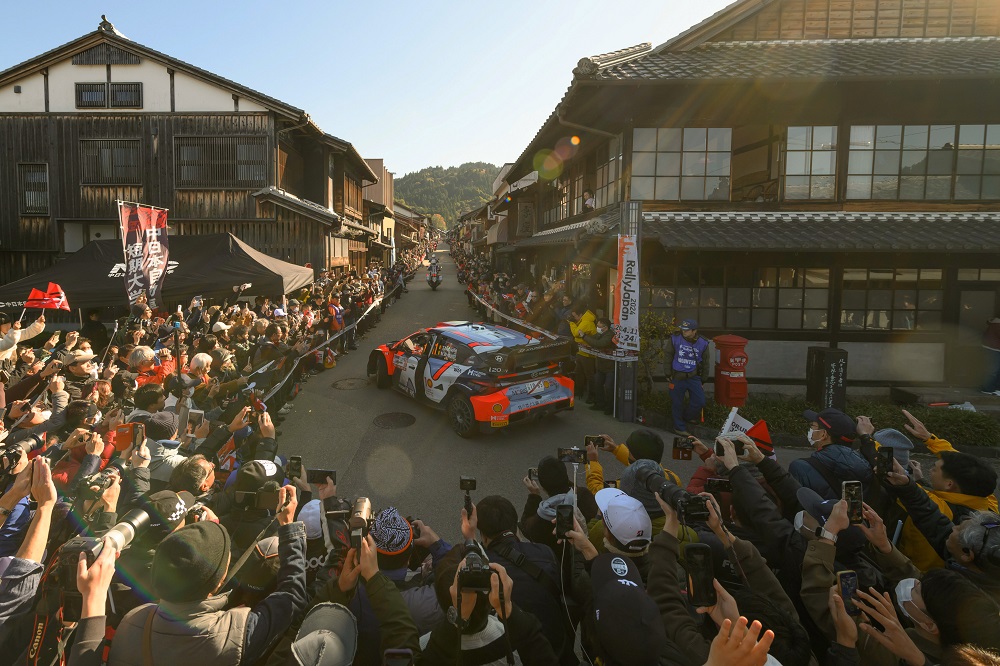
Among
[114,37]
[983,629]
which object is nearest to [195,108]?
[114,37]

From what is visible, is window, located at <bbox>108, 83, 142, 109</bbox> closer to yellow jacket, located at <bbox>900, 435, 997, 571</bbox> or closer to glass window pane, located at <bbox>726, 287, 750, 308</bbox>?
glass window pane, located at <bbox>726, 287, 750, 308</bbox>

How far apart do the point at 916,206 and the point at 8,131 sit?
27832 mm

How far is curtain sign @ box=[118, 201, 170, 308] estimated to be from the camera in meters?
8.56

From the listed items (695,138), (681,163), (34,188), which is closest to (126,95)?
(34,188)

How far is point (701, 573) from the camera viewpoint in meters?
2.22

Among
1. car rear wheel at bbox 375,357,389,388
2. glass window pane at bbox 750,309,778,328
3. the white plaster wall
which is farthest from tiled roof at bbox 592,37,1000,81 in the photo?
the white plaster wall

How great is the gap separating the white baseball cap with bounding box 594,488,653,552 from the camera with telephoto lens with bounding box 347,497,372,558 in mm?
1287

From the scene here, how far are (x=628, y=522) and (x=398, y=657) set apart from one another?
132 cm

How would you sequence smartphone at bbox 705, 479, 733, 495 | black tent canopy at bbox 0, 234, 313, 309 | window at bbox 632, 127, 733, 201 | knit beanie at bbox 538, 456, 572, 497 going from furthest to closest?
window at bbox 632, 127, 733, 201, black tent canopy at bbox 0, 234, 313, 309, knit beanie at bbox 538, 456, 572, 497, smartphone at bbox 705, 479, 733, 495

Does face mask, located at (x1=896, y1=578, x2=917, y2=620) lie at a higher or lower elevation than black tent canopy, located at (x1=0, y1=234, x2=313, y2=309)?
lower

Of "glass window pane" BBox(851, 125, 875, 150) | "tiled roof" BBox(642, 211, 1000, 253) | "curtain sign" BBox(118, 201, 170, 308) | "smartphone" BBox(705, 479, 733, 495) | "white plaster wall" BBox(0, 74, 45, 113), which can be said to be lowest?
"smartphone" BBox(705, 479, 733, 495)

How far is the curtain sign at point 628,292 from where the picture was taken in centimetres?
921

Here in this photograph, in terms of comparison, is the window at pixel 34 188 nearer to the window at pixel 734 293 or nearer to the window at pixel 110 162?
the window at pixel 110 162

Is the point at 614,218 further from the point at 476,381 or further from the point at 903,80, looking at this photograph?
the point at 903,80
